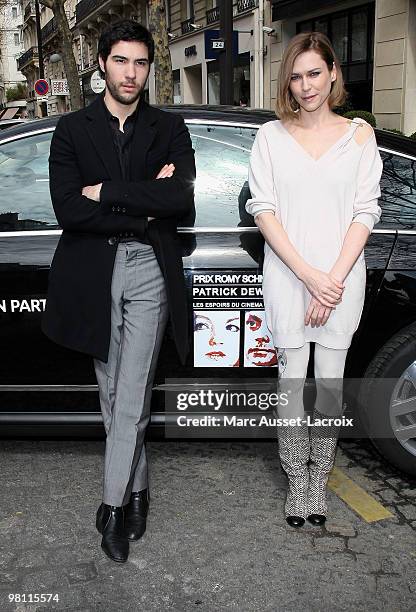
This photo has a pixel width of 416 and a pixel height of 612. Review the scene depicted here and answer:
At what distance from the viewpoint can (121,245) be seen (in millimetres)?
2510

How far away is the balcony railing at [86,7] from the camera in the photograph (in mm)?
36000

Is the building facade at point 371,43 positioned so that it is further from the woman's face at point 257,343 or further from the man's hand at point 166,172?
the man's hand at point 166,172

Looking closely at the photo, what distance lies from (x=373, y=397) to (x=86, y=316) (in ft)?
4.08

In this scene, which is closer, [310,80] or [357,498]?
[310,80]

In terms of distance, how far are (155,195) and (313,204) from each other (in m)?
0.56

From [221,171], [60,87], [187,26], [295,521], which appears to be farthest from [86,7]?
[295,521]

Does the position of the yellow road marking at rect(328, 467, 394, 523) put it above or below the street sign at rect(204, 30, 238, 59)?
below

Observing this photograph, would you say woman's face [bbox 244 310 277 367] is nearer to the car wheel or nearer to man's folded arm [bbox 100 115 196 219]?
the car wheel

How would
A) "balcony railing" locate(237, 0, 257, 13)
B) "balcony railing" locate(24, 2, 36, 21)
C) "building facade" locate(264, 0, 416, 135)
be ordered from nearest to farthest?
1. "building facade" locate(264, 0, 416, 135)
2. "balcony railing" locate(237, 0, 257, 13)
3. "balcony railing" locate(24, 2, 36, 21)

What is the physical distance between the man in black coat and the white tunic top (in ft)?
0.96

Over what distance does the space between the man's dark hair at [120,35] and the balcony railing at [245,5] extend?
1852 cm

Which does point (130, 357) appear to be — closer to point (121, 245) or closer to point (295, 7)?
point (121, 245)

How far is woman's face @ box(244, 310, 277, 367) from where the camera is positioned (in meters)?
2.88

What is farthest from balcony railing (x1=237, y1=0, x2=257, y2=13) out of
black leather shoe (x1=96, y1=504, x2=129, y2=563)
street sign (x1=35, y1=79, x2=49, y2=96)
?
black leather shoe (x1=96, y1=504, x2=129, y2=563)
